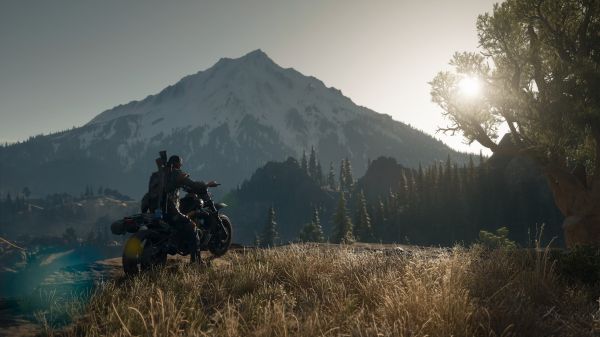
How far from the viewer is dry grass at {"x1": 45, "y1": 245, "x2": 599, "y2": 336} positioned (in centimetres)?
412

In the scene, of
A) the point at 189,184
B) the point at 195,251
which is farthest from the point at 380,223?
the point at 195,251

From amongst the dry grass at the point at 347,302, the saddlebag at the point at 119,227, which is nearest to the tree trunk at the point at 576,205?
the dry grass at the point at 347,302

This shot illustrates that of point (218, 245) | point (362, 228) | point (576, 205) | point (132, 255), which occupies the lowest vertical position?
point (362, 228)

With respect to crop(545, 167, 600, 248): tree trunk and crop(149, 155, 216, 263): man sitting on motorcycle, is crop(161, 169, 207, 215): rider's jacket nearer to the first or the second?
crop(149, 155, 216, 263): man sitting on motorcycle

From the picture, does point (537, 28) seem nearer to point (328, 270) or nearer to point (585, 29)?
point (585, 29)

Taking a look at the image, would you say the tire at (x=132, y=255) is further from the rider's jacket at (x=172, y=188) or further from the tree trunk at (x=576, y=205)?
the tree trunk at (x=576, y=205)

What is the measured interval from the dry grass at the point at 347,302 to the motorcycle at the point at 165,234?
0.61 metres

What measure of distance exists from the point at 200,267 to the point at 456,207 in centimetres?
9743

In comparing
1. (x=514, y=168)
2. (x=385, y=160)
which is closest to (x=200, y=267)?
(x=514, y=168)

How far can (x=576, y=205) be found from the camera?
14.9 m

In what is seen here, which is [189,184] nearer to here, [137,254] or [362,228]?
[137,254]

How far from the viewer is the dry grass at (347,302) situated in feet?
13.5

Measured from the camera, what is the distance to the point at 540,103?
47.6 feet

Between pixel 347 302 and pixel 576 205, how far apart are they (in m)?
14.2
